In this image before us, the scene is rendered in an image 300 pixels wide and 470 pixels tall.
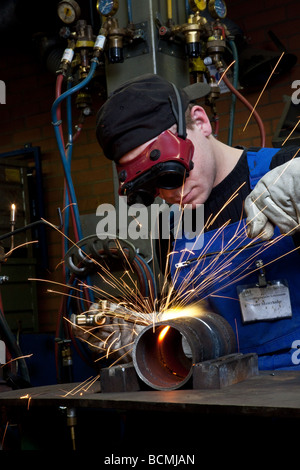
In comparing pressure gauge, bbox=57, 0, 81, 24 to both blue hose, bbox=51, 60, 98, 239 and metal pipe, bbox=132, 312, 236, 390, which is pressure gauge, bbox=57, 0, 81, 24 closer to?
blue hose, bbox=51, 60, 98, 239

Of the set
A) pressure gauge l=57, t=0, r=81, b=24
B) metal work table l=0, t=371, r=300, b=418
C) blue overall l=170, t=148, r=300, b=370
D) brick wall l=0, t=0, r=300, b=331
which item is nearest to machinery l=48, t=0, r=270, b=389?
pressure gauge l=57, t=0, r=81, b=24

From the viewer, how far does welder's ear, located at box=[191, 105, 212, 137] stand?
2133mm

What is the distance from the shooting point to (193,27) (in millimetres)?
2631

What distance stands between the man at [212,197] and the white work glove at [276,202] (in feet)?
1.01

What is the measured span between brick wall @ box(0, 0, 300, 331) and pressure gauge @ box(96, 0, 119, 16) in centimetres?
162

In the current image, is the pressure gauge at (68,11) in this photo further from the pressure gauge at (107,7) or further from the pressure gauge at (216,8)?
the pressure gauge at (216,8)

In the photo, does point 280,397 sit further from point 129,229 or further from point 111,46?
point 111,46

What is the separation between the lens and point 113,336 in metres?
2.12

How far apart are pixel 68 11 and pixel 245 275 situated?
1.49m

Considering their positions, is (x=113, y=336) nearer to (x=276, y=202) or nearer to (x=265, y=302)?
(x=265, y=302)

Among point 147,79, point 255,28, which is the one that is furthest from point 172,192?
point 255,28

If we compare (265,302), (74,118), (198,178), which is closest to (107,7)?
(198,178)

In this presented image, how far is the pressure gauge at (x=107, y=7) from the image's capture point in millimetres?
2658

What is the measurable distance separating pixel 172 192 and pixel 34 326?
9.32 ft
